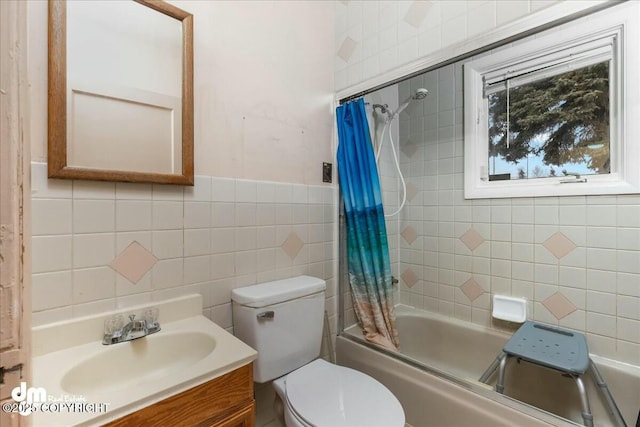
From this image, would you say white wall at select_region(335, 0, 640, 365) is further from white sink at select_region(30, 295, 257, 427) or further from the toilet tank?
white sink at select_region(30, 295, 257, 427)

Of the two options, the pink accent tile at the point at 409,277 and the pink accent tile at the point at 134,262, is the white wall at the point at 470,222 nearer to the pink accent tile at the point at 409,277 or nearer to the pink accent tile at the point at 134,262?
the pink accent tile at the point at 409,277

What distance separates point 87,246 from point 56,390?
42 centimetres

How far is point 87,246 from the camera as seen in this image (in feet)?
3.21

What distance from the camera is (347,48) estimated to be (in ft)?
5.59

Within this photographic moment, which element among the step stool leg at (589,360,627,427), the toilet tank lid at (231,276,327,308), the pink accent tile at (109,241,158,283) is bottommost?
the step stool leg at (589,360,627,427)

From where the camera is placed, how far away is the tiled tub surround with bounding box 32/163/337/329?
3.04ft

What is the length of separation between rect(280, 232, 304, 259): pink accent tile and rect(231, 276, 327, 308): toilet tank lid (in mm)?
136

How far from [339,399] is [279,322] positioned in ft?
1.22

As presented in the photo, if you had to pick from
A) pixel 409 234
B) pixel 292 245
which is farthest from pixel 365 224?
pixel 409 234

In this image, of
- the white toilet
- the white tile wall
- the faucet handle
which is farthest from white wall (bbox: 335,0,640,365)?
the faucet handle

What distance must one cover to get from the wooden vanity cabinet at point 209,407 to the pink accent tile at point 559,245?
159cm

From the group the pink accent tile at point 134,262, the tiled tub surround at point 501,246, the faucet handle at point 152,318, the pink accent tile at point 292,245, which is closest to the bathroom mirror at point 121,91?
the pink accent tile at point 134,262

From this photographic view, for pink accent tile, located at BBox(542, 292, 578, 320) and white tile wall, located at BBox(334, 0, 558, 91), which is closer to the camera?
white tile wall, located at BBox(334, 0, 558, 91)

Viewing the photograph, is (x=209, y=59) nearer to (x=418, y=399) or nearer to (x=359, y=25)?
(x=359, y=25)
